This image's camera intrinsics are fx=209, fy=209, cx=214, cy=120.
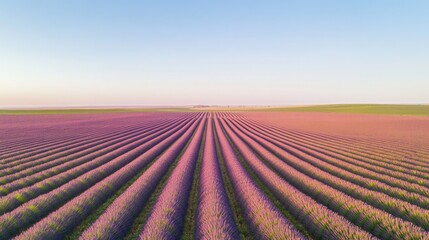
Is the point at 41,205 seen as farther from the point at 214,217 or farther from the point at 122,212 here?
the point at 214,217

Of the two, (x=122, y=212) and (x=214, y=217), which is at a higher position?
(x=214, y=217)

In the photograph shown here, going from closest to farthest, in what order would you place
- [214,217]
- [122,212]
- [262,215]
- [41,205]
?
[214,217] < [262,215] < [122,212] < [41,205]

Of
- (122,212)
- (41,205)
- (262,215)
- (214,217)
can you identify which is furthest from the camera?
(41,205)

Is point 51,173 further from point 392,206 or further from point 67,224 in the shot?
point 392,206

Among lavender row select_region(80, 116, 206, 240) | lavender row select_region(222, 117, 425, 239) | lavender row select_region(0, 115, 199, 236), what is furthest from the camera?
lavender row select_region(0, 115, 199, 236)

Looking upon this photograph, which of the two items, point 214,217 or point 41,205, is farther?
point 41,205

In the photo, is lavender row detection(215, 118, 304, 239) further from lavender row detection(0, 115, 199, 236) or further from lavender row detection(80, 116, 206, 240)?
lavender row detection(0, 115, 199, 236)

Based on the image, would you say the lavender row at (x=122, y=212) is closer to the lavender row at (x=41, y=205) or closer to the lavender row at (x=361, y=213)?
the lavender row at (x=41, y=205)

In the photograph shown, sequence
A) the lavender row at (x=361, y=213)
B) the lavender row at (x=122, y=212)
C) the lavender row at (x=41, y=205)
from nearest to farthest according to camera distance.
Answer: the lavender row at (x=361, y=213) → the lavender row at (x=122, y=212) → the lavender row at (x=41, y=205)

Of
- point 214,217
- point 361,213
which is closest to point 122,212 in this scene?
point 214,217

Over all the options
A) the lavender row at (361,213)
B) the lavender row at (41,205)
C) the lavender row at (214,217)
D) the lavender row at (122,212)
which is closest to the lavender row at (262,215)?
the lavender row at (214,217)

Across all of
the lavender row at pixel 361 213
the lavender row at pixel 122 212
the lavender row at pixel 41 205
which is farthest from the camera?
the lavender row at pixel 41 205

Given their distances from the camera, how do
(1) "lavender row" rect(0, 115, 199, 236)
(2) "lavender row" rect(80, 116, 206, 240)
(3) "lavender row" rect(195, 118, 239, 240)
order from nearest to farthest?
1. (3) "lavender row" rect(195, 118, 239, 240)
2. (2) "lavender row" rect(80, 116, 206, 240)
3. (1) "lavender row" rect(0, 115, 199, 236)

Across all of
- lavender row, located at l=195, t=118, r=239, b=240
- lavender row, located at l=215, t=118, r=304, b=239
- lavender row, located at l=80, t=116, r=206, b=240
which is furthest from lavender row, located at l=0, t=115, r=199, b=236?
lavender row, located at l=215, t=118, r=304, b=239
